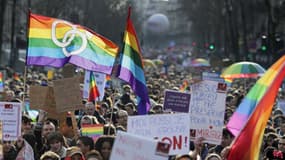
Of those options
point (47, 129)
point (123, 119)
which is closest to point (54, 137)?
point (47, 129)

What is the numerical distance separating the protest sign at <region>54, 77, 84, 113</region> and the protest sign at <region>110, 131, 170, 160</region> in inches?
196

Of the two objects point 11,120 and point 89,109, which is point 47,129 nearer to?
point 11,120

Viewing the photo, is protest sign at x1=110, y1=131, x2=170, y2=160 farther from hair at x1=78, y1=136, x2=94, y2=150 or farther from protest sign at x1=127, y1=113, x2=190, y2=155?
hair at x1=78, y1=136, x2=94, y2=150

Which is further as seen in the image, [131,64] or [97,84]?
[97,84]

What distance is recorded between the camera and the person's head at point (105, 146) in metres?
10.1

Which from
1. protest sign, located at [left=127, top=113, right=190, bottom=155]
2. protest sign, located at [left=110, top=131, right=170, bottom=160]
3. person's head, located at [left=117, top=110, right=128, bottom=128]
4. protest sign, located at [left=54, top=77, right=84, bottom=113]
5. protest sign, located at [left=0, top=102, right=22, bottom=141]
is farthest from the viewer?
person's head, located at [left=117, top=110, right=128, bottom=128]

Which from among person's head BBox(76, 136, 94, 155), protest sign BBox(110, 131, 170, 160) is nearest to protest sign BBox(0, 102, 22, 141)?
person's head BBox(76, 136, 94, 155)

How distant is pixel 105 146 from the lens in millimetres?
10070

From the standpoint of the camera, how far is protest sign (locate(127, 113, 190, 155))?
27.5 feet

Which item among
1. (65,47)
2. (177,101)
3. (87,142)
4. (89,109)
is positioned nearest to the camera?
(87,142)

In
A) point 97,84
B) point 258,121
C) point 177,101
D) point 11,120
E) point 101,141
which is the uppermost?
point 97,84

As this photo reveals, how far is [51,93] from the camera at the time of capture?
42.2 feet

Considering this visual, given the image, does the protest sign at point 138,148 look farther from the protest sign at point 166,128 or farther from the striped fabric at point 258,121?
the protest sign at point 166,128

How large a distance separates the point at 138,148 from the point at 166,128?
1719mm
